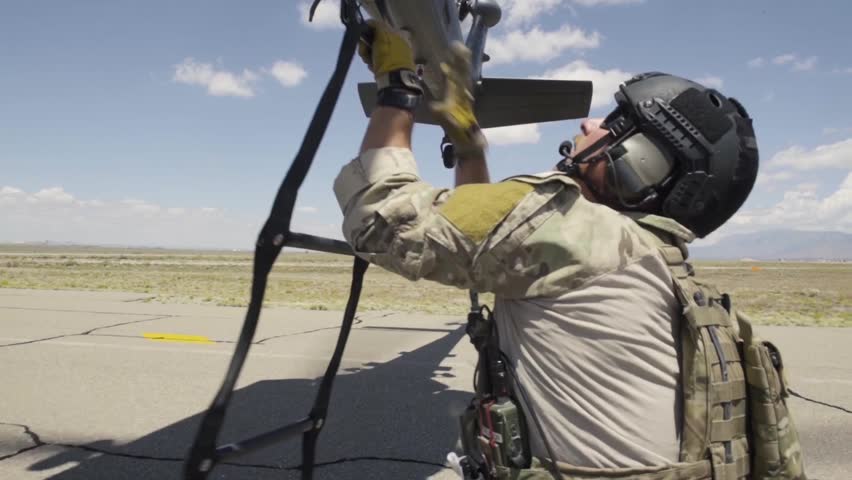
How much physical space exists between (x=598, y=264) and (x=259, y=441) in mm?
1111

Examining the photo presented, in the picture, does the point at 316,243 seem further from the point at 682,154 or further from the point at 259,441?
the point at 682,154

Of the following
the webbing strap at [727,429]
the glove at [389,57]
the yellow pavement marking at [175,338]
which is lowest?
the yellow pavement marking at [175,338]

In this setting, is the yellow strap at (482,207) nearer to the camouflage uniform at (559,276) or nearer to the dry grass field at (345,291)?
the camouflage uniform at (559,276)

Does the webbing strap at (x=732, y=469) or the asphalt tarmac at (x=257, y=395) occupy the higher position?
the webbing strap at (x=732, y=469)

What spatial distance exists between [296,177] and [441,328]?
8.30 meters

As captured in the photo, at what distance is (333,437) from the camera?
4.21 m

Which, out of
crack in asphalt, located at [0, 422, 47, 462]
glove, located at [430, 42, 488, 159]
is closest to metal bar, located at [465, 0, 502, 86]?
glove, located at [430, 42, 488, 159]

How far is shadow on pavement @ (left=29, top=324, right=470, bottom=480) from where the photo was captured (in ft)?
11.8

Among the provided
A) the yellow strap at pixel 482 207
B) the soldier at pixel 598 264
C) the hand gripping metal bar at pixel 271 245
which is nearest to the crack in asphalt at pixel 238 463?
the hand gripping metal bar at pixel 271 245

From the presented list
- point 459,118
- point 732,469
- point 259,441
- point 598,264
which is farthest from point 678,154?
point 259,441

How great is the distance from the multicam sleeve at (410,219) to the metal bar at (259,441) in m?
0.63

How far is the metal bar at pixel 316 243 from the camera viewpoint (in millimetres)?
1559

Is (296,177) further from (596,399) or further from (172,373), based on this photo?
(172,373)

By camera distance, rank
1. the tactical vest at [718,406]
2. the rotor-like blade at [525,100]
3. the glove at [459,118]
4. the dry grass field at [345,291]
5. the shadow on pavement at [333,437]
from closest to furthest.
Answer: the tactical vest at [718,406] < the glove at [459,118] < the shadow on pavement at [333,437] < the rotor-like blade at [525,100] < the dry grass field at [345,291]
